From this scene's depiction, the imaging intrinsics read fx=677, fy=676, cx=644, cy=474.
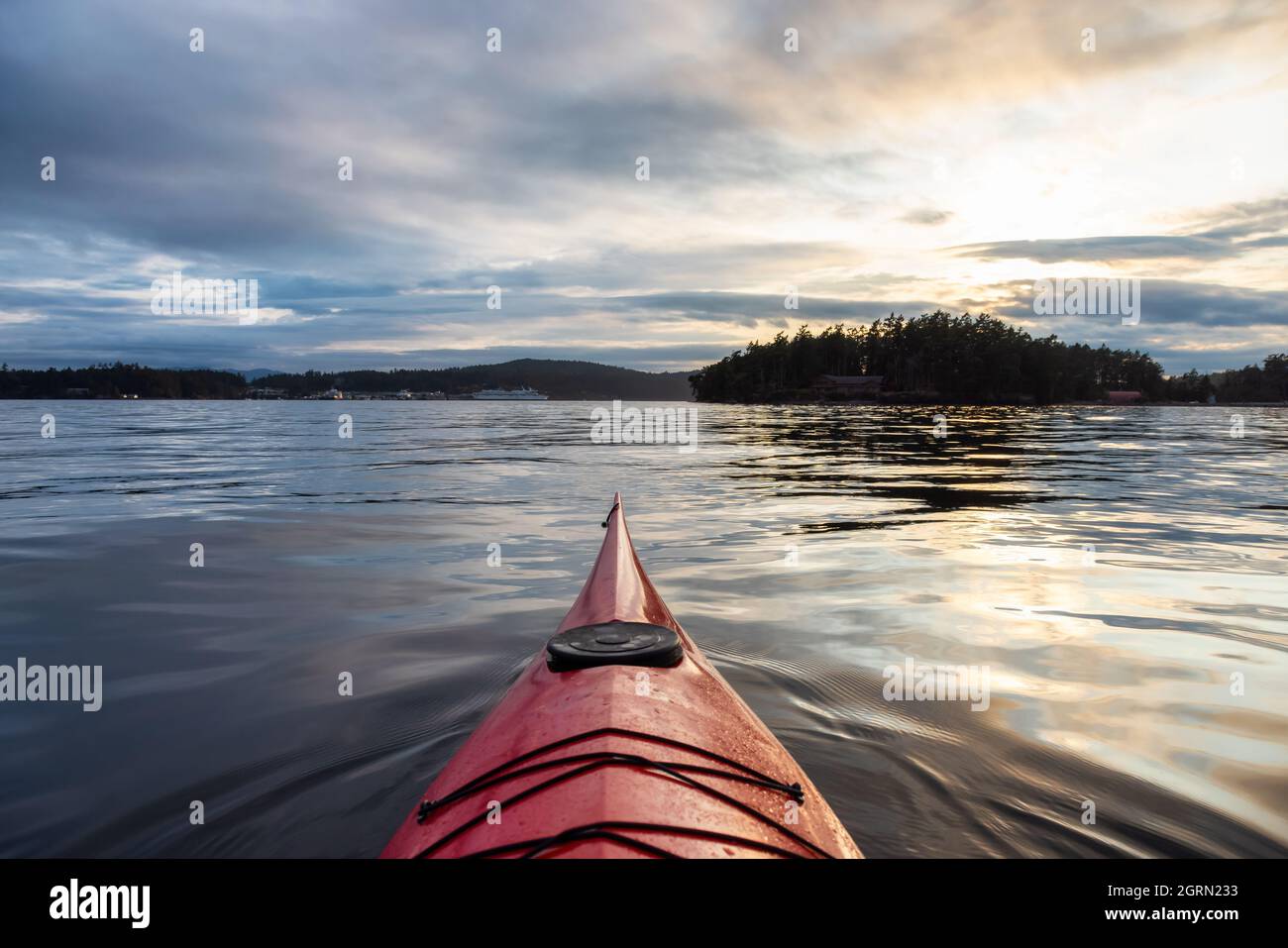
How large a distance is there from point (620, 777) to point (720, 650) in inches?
143

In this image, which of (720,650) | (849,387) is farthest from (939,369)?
(720,650)

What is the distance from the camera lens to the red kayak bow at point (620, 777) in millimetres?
2037

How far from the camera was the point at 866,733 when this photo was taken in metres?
4.27

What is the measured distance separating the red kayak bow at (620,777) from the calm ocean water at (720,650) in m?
0.89

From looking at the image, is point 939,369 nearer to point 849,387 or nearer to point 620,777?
point 849,387

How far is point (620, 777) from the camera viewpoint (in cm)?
224

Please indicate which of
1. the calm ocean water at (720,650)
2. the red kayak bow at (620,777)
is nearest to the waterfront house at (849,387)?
the calm ocean water at (720,650)

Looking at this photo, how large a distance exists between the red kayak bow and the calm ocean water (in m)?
0.89

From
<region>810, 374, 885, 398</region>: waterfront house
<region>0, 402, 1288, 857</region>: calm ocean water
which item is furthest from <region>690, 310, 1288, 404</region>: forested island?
<region>0, 402, 1288, 857</region>: calm ocean water

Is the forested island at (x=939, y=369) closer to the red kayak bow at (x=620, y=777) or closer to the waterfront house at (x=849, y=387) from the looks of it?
the waterfront house at (x=849, y=387)

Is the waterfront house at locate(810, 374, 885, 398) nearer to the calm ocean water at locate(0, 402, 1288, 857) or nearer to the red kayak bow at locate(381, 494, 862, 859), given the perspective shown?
the calm ocean water at locate(0, 402, 1288, 857)

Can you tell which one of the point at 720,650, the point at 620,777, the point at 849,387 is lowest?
the point at 720,650

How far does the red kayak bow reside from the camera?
2037 mm
